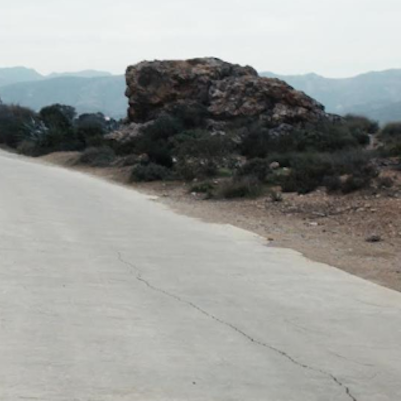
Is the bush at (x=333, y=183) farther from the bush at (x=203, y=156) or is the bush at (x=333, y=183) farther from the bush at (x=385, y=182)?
the bush at (x=203, y=156)

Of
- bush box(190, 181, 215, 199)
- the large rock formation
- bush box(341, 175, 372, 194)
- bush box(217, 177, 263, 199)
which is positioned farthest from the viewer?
the large rock formation

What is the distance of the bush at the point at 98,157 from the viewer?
31.8 metres

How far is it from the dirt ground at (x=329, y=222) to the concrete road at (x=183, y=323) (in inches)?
29.2

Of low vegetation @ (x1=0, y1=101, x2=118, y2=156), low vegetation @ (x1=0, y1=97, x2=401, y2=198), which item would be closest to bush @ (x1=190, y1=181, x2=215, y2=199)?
low vegetation @ (x1=0, y1=97, x2=401, y2=198)

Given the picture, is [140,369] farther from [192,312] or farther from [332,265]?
[332,265]

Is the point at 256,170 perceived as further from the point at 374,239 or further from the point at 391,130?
the point at 391,130

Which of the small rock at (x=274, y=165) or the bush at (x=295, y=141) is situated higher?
the bush at (x=295, y=141)

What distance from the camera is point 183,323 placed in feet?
22.7

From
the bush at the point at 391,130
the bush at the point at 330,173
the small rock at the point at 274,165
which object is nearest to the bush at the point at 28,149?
the bush at the point at 391,130

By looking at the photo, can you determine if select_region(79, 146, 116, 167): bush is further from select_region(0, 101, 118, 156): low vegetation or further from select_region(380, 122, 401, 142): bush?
select_region(380, 122, 401, 142): bush

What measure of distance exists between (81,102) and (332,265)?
18888cm

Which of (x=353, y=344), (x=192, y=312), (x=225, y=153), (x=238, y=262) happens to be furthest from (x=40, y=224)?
(x=225, y=153)

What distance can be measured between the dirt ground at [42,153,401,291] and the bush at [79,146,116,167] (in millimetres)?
9975

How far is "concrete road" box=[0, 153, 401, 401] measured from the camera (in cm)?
526
